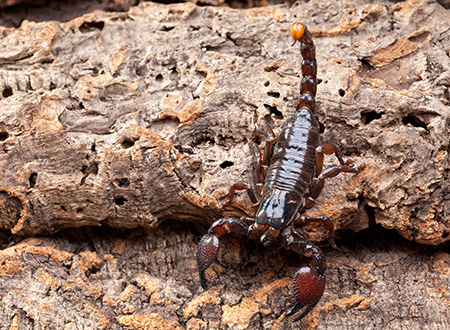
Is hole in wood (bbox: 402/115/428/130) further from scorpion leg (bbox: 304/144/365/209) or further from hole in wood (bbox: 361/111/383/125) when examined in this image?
scorpion leg (bbox: 304/144/365/209)

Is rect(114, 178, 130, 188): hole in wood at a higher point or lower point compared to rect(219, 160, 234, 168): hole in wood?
lower

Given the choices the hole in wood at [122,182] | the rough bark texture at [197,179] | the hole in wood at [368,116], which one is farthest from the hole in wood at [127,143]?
the hole in wood at [368,116]

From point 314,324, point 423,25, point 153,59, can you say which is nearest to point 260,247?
point 314,324

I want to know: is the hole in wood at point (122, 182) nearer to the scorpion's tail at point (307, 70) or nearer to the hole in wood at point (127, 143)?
the hole in wood at point (127, 143)

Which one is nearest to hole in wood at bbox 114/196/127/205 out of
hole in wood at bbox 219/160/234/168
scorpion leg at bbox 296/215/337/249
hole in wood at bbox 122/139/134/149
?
hole in wood at bbox 122/139/134/149

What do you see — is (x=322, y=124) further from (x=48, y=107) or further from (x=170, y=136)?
(x=48, y=107)

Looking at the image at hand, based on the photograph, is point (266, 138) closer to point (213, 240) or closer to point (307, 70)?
point (307, 70)
